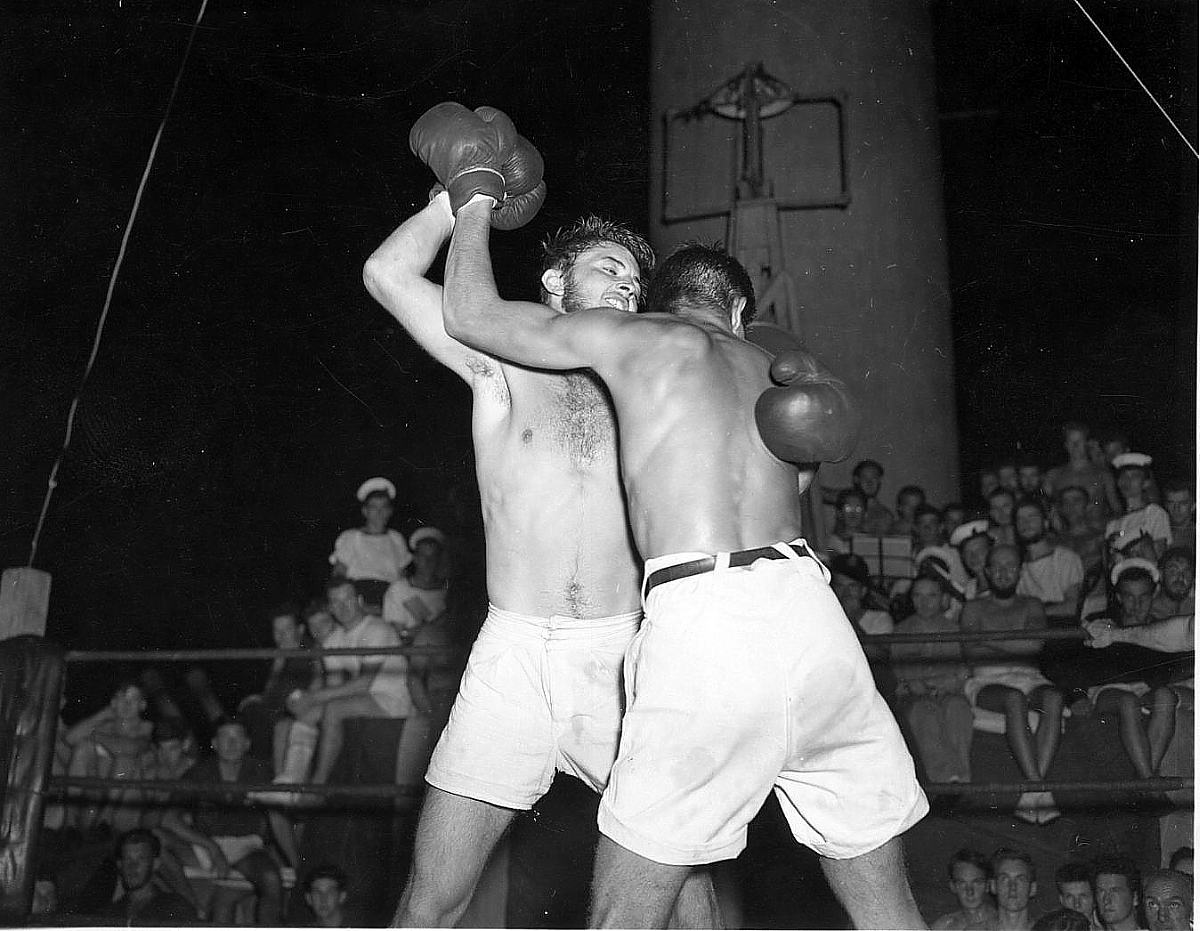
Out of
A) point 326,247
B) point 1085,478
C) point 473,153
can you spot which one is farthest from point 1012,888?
point 326,247

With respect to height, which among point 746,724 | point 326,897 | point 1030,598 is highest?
point 1030,598

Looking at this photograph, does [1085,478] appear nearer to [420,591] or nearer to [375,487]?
[420,591]

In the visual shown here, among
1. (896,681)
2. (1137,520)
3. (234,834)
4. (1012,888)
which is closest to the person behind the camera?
(1012,888)

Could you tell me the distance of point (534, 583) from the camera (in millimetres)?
2357

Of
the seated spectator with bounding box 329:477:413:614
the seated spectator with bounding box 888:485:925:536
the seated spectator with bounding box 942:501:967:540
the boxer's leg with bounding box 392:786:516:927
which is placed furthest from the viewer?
the seated spectator with bounding box 329:477:413:614

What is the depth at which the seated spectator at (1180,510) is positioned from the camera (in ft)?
12.4

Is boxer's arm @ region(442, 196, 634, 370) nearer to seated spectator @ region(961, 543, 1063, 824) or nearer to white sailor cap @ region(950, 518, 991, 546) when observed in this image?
seated spectator @ region(961, 543, 1063, 824)

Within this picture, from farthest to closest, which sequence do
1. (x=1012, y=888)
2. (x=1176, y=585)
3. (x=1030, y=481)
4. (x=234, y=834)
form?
(x=1030, y=481)
(x=234, y=834)
(x=1176, y=585)
(x=1012, y=888)

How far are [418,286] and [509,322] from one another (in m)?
0.54

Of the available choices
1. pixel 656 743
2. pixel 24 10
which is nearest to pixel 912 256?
pixel 24 10

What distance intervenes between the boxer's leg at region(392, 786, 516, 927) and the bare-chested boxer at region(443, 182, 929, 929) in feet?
1.61

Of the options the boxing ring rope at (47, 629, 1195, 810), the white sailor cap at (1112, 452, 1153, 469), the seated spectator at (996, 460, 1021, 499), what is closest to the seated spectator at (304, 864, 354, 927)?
the boxing ring rope at (47, 629, 1195, 810)

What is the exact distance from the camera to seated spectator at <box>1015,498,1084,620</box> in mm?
3980

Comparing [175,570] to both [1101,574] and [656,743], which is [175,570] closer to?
[1101,574]
